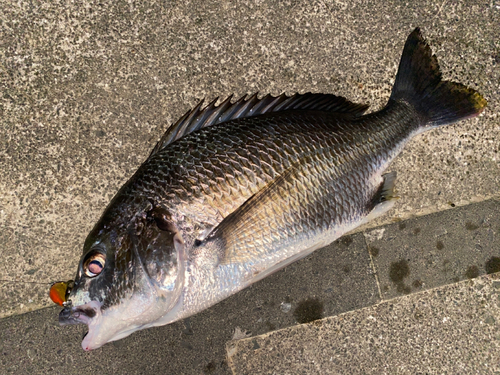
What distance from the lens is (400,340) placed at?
239cm

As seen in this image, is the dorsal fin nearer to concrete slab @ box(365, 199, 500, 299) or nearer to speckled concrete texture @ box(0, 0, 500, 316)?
speckled concrete texture @ box(0, 0, 500, 316)

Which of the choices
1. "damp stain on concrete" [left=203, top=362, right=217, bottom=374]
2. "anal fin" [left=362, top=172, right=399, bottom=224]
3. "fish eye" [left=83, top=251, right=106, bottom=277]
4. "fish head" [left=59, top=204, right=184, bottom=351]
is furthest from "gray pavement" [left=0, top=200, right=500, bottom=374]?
"fish eye" [left=83, top=251, right=106, bottom=277]

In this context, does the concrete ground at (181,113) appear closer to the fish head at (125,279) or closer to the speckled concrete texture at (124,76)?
the speckled concrete texture at (124,76)

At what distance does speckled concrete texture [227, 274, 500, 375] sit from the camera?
2342 mm

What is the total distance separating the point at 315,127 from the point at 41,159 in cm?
188

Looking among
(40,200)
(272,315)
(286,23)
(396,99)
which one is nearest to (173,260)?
(272,315)

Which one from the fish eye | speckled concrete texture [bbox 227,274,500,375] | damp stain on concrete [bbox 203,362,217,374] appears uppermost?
the fish eye

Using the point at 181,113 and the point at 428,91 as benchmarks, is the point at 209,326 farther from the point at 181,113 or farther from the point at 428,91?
the point at 428,91

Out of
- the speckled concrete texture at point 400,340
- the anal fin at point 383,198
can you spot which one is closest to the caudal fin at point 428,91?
the anal fin at point 383,198

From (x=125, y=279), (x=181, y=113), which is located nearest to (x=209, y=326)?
(x=125, y=279)

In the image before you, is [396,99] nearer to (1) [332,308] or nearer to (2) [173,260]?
(1) [332,308]

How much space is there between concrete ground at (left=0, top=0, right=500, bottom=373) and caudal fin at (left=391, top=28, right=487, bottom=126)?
0.27m

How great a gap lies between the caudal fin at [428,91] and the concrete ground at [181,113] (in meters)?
0.27

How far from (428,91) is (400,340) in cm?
181
